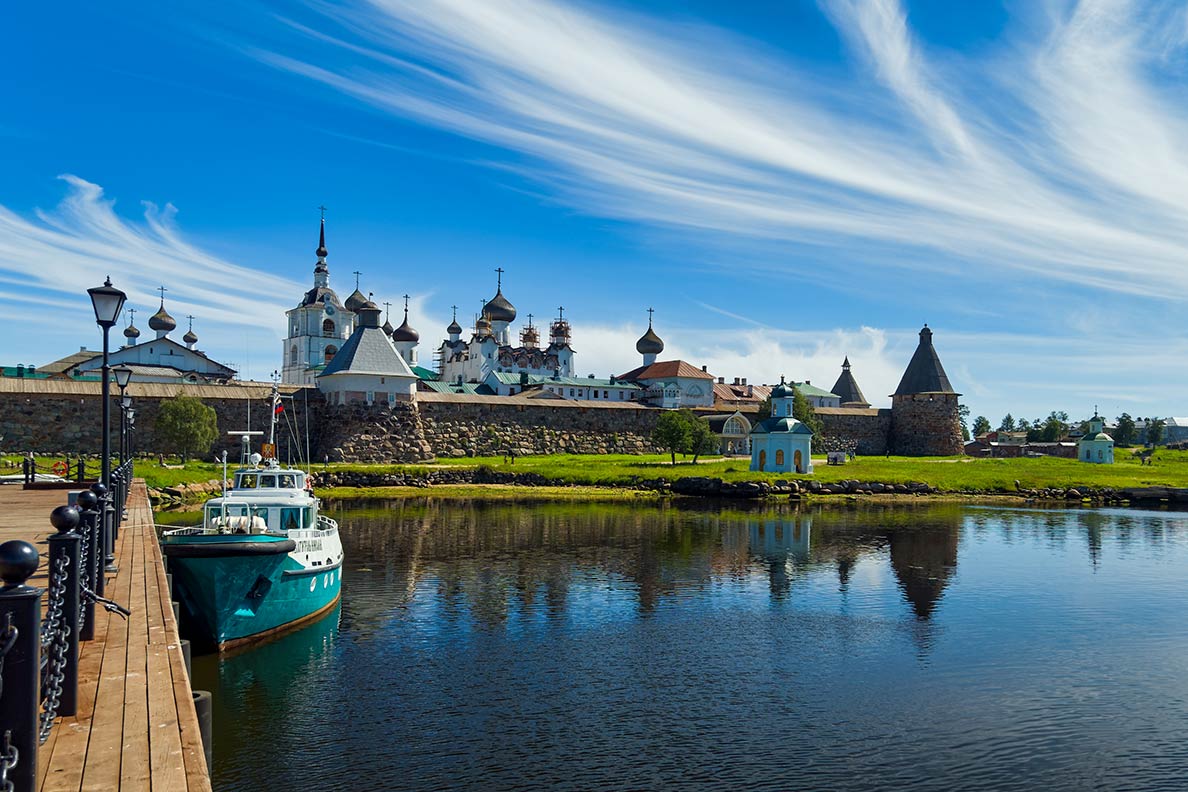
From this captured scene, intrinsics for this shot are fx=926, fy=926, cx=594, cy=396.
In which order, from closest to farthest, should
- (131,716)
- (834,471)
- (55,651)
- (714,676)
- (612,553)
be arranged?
1. (55,651)
2. (131,716)
3. (714,676)
4. (612,553)
5. (834,471)

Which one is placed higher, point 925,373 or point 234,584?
point 925,373

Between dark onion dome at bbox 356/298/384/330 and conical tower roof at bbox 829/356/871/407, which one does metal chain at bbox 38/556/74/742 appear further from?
conical tower roof at bbox 829/356/871/407

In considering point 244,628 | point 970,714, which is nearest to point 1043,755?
point 970,714

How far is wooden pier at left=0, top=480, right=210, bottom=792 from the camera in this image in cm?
563

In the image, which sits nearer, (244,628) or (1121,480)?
(244,628)

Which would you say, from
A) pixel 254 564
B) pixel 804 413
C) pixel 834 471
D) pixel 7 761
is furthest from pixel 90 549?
pixel 804 413

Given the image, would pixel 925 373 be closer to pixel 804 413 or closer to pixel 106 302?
pixel 804 413

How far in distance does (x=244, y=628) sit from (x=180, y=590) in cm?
136

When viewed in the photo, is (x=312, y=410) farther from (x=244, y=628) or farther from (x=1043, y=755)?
(x=1043, y=755)

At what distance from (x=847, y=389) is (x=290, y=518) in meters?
86.2

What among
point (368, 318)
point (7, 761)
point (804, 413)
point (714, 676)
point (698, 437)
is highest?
point (368, 318)

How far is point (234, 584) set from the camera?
53.3ft

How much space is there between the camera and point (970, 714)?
46.2 ft

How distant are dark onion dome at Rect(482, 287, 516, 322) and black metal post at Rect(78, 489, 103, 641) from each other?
89768 millimetres
